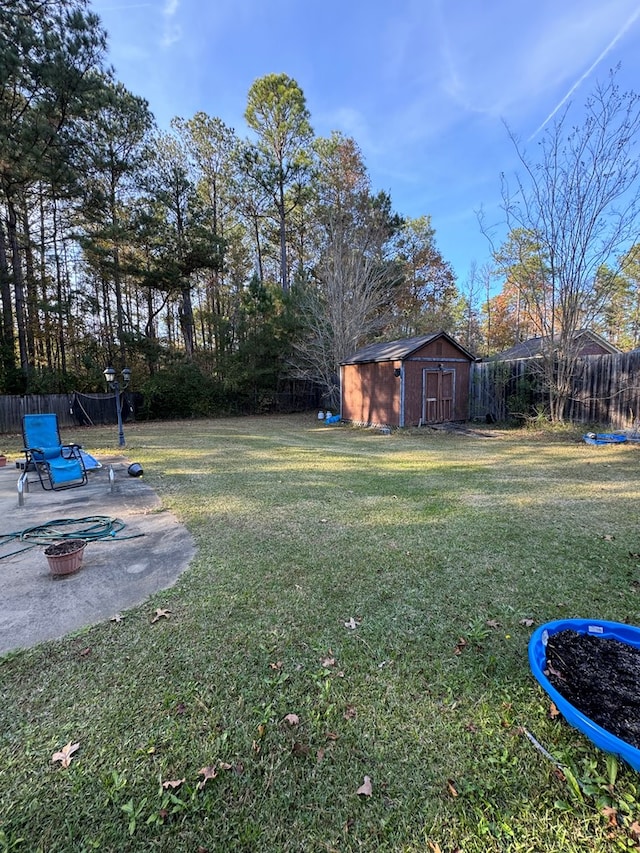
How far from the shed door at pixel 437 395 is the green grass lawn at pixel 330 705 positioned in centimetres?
798

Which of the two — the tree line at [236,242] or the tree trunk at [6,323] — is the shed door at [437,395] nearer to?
the tree line at [236,242]

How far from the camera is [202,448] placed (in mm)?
8750

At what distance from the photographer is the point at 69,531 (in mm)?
3650

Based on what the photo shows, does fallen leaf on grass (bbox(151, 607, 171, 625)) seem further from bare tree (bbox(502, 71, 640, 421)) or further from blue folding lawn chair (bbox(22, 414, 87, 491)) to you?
bare tree (bbox(502, 71, 640, 421))

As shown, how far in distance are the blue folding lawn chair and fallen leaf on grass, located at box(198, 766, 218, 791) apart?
499 centimetres

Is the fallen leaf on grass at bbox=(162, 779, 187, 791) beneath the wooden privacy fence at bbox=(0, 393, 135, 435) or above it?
beneath

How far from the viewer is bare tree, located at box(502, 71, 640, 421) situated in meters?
8.09

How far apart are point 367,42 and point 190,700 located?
1466 cm

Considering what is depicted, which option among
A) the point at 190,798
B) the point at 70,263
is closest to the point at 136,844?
the point at 190,798

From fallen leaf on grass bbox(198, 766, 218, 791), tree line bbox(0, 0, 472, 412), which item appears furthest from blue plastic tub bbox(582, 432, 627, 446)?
fallen leaf on grass bbox(198, 766, 218, 791)

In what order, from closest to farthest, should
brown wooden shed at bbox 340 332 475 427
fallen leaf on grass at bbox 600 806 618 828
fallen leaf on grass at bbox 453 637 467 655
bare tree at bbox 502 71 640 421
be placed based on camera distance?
fallen leaf on grass at bbox 600 806 618 828
fallen leaf on grass at bbox 453 637 467 655
bare tree at bbox 502 71 640 421
brown wooden shed at bbox 340 332 475 427

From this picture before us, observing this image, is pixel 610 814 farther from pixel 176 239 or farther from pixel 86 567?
pixel 176 239

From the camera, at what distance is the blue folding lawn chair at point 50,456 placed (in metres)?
5.37

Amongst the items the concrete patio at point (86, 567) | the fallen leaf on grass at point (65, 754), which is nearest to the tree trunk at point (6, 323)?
the concrete patio at point (86, 567)
